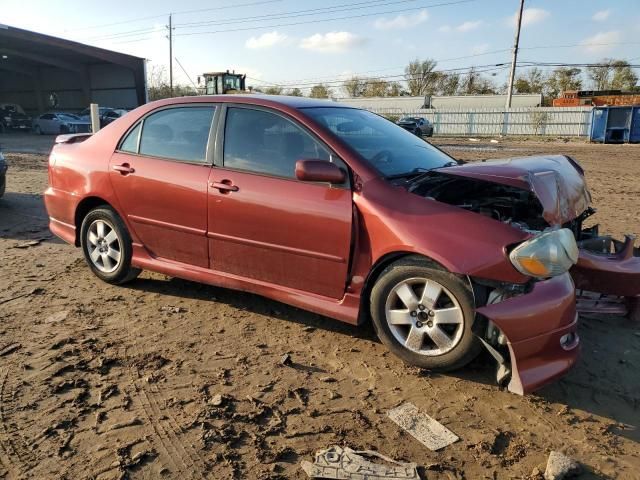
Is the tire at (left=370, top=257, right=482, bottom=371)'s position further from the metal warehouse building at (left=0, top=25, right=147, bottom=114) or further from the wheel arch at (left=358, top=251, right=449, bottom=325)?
the metal warehouse building at (left=0, top=25, right=147, bottom=114)

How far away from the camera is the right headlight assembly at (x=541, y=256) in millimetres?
2904

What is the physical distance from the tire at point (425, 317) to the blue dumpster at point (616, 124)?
102ft

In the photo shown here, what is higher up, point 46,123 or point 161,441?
point 46,123

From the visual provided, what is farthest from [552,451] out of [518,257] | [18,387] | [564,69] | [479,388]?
[564,69]

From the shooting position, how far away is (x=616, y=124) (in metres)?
29.7

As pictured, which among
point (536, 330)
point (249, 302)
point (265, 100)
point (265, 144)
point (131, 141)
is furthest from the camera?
point (131, 141)

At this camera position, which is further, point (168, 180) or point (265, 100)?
point (168, 180)

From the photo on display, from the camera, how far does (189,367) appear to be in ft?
11.0

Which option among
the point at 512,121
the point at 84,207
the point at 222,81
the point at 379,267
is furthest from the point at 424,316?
the point at 512,121

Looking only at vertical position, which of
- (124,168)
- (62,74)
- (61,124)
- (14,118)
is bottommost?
(124,168)

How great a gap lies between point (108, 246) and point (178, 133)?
50.3 inches

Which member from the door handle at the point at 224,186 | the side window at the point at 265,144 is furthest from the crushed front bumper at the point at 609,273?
the door handle at the point at 224,186

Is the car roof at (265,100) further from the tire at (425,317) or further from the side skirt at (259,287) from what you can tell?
the tire at (425,317)

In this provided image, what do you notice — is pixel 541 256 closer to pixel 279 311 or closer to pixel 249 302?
pixel 279 311
